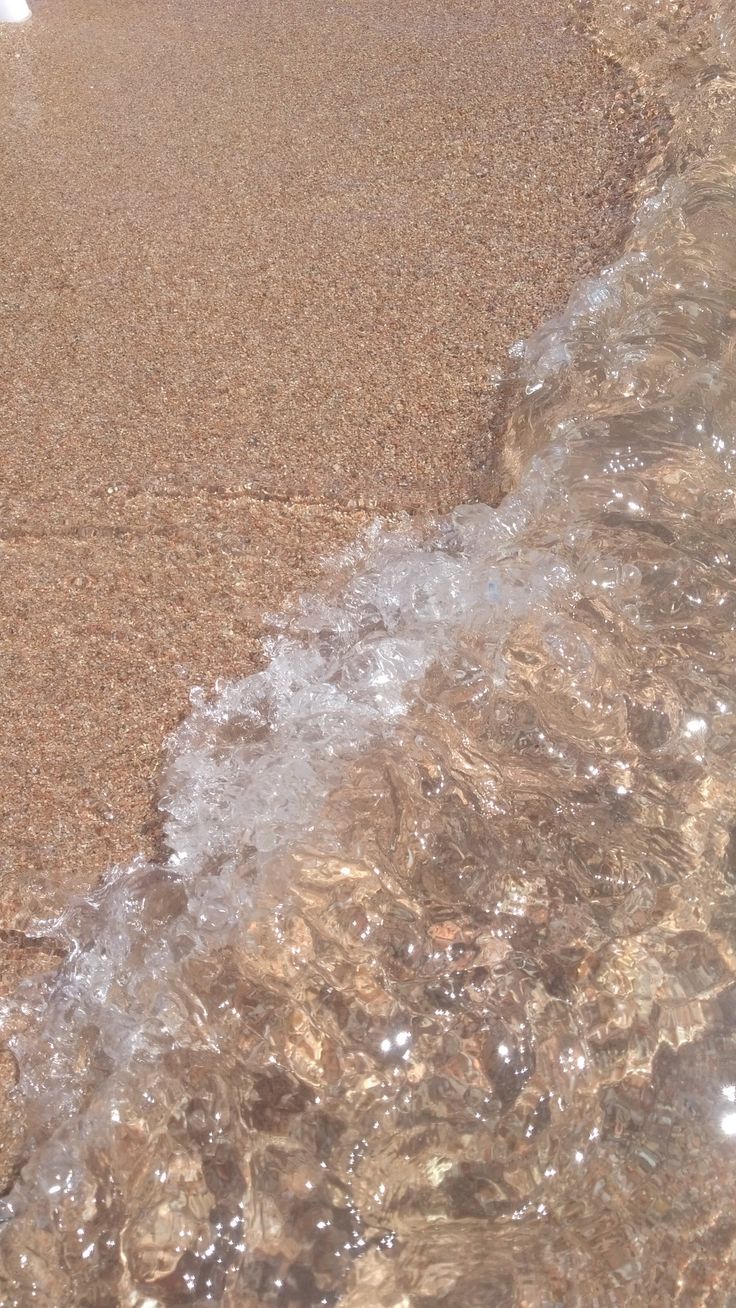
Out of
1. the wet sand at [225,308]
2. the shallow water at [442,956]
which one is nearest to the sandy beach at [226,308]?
the wet sand at [225,308]

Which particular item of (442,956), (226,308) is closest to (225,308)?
(226,308)

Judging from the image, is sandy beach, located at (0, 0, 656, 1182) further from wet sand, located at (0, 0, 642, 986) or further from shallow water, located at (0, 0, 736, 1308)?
shallow water, located at (0, 0, 736, 1308)

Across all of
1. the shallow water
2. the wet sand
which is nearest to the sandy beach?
the wet sand

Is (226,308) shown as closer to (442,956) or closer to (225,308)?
Result: (225,308)

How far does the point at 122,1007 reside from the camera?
50.1 inches

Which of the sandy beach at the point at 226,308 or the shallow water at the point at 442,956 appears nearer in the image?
the shallow water at the point at 442,956

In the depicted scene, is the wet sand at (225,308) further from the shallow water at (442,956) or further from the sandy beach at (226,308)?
the shallow water at (442,956)

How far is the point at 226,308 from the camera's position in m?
1.94

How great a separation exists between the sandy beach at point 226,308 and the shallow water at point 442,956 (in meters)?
0.11

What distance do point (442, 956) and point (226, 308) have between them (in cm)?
124

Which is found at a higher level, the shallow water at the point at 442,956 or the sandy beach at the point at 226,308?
the sandy beach at the point at 226,308

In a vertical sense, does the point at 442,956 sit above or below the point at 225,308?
below

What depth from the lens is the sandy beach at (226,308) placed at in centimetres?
153

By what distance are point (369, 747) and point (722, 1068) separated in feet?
1.92
